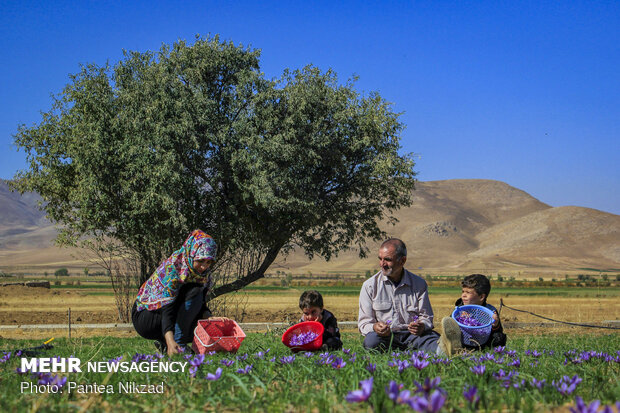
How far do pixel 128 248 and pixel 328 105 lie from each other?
7779mm

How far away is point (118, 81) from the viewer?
18.5m

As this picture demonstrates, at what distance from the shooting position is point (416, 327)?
6492mm

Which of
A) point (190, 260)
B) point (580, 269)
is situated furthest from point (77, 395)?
point (580, 269)

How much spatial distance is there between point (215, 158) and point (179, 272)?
37.0ft

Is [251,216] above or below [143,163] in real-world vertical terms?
below

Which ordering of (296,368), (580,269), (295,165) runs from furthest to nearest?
(580,269)
(295,165)
(296,368)

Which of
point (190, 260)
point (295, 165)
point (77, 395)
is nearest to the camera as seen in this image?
point (77, 395)

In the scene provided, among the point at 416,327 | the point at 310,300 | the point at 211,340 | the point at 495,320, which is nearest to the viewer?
the point at 211,340

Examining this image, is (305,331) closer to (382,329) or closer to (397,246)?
(382,329)

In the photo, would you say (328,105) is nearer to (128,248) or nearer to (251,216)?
(251,216)

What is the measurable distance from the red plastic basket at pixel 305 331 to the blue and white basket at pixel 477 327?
62.9 inches

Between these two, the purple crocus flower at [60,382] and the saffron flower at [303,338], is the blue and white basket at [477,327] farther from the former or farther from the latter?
the purple crocus flower at [60,382]

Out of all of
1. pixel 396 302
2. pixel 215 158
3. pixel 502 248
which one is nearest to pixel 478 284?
pixel 396 302

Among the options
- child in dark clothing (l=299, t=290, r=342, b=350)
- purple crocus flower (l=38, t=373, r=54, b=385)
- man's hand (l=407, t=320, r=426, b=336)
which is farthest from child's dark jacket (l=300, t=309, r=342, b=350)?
purple crocus flower (l=38, t=373, r=54, b=385)
